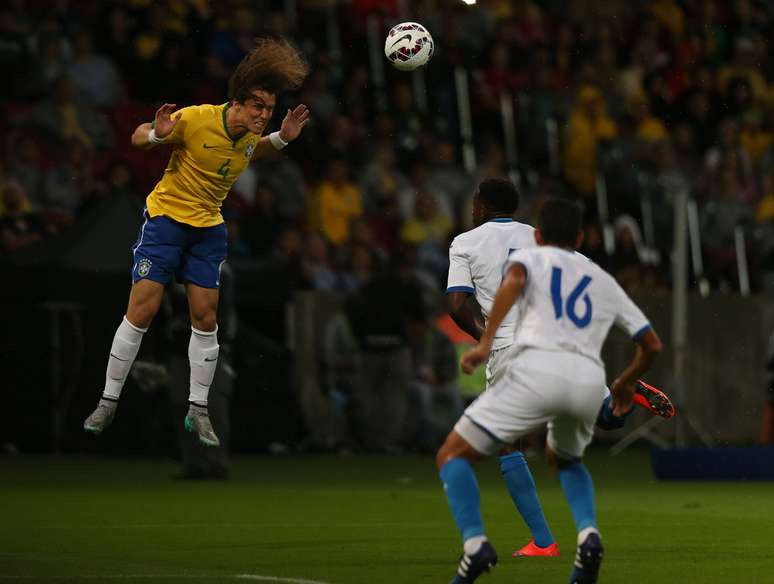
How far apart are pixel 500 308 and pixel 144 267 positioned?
4.04 m

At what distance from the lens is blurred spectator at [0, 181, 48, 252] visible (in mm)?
19641

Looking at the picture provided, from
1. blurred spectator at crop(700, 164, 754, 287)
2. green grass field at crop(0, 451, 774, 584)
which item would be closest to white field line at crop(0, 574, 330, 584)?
green grass field at crop(0, 451, 774, 584)

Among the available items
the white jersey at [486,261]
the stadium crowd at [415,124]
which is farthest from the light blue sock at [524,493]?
the stadium crowd at [415,124]

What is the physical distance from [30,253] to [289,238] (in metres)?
3.26

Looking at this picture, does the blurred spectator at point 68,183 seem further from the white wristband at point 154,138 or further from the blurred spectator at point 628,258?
the white wristband at point 154,138

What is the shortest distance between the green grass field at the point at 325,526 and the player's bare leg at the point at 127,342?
0.85 m

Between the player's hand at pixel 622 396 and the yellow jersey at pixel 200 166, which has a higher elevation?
the yellow jersey at pixel 200 166

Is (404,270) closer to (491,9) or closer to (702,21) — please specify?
(491,9)

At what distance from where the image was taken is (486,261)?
1047 cm

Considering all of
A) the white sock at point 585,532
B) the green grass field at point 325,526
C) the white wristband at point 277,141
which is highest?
the white wristband at point 277,141

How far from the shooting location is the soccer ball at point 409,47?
39.4 feet

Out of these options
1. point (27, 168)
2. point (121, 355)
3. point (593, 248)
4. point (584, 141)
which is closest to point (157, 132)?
point (121, 355)

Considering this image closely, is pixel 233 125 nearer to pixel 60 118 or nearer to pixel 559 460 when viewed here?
pixel 559 460

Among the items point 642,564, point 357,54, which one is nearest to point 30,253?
point 357,54
